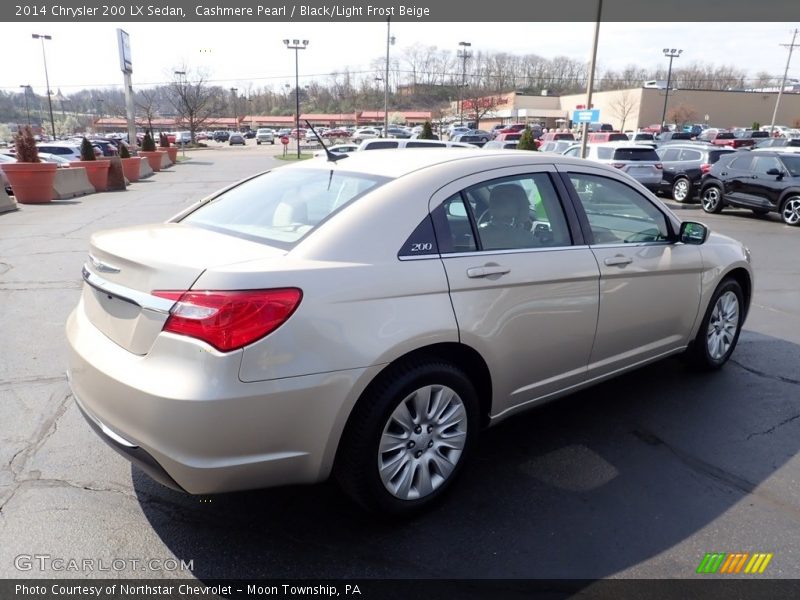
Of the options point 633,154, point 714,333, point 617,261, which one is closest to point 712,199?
point 633,154

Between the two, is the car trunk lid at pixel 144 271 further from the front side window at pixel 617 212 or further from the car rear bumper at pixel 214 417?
the front side window at pixel 617 212

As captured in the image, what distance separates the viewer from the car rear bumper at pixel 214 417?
229 centimetres

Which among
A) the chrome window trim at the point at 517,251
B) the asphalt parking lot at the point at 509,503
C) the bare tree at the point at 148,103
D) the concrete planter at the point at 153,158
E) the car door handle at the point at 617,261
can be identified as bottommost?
the concrete planter at the point at 153,158

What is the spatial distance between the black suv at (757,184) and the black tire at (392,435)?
13.7 m

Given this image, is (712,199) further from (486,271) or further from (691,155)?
(486,271)

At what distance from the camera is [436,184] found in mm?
3002

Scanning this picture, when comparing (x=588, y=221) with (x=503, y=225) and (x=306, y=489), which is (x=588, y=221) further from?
(x=306, y=489)

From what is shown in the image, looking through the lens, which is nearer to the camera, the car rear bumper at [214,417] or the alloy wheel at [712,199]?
the car rear bumper at [214,417]

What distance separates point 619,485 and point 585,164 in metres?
1.92

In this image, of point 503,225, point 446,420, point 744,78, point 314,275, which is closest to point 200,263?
point 314,275

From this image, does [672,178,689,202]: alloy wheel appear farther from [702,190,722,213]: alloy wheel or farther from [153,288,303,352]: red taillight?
[153,288,303,352]: red taillight

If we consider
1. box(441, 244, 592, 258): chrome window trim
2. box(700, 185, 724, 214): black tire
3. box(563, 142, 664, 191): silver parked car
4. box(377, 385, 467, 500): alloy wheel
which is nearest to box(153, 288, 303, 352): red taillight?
box(377, 385, 467, 500): alloy wheel

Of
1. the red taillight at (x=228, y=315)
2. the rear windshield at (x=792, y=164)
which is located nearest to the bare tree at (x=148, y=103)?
the rear windshield at (x=792, y=164)

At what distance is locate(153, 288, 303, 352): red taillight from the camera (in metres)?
2.30
